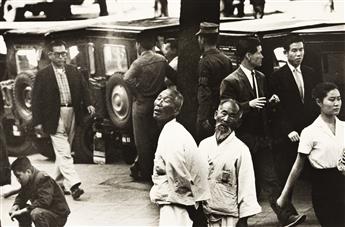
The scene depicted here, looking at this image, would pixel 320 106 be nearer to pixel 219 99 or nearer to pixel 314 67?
pixel 314 67

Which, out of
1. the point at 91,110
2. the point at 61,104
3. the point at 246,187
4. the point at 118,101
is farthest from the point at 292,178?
the point at 61,104

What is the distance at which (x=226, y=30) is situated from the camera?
196 inches

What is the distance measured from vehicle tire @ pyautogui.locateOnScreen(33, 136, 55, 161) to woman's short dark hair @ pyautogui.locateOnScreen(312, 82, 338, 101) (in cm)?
232

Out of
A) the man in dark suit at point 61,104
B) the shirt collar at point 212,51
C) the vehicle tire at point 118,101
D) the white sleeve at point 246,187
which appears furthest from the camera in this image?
the man in dark suit at point 61,104

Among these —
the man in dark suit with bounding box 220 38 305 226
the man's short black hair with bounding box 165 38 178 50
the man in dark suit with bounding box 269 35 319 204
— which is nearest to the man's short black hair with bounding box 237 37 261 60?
the man in dark suit with bounding box 220 38 305 226

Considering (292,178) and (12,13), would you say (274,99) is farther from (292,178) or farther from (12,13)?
(12,13)

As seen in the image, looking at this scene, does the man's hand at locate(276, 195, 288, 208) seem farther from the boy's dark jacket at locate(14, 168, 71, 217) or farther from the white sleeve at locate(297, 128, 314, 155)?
the boy's dark jacket at locate(14, 168, 71, 217)

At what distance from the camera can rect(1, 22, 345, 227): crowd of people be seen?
4887mm

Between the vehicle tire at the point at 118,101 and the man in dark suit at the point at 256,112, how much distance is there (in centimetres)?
81

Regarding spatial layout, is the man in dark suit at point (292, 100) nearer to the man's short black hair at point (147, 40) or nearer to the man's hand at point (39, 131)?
the man's short black hair at point (147, 40)

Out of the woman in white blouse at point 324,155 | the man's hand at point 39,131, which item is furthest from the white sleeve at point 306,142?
the man's hand at point 39,131

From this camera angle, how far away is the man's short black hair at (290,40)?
16.2 ft

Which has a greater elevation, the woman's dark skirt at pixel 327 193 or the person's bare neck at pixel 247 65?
the person's bare neck at pixel 247 65

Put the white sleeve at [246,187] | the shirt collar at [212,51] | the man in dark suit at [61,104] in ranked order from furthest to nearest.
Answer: the man in dark suit at [61,104] → the shirt collar at [212,51] → the white sleeve at [246,187]
